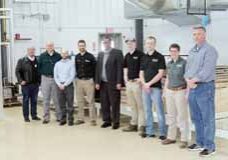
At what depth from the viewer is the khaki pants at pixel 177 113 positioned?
5.52 meters

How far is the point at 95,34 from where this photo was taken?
12.5 metres

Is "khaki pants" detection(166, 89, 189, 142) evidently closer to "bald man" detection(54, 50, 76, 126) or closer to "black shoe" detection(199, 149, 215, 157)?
"black shoe" detection(199, 149, 215, 157)

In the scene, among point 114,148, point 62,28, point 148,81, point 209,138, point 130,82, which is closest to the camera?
point 209,138

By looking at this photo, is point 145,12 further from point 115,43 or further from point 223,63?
point 115,43

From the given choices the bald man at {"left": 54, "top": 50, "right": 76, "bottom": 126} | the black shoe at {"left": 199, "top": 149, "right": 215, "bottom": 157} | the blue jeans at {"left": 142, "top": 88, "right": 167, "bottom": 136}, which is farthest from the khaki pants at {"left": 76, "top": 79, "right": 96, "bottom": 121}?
the black shoe at {"left": 199, "top": 149, "right": 215, "bottom": 157}

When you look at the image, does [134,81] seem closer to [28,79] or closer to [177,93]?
[177,93]

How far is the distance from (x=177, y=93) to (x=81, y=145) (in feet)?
4.98

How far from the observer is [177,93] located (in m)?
5.55

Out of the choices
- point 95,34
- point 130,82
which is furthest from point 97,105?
point 95,34

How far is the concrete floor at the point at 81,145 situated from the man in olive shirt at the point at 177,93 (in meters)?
0.33

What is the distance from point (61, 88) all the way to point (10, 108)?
2.90 m

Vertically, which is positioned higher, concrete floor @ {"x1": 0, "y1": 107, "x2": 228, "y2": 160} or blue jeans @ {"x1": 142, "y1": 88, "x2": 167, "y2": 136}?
blue jeans @ {"x1": 142, "y1": 88, "x2": 167, "y2": 136}

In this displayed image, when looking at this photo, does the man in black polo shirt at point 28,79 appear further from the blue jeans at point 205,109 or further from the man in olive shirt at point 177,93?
the blue jeans at point 205,109

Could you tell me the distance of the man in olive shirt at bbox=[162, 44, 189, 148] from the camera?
5.52 meters
